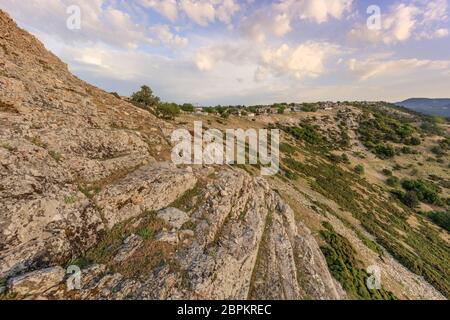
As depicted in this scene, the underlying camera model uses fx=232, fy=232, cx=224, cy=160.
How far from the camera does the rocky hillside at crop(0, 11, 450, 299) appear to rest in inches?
431

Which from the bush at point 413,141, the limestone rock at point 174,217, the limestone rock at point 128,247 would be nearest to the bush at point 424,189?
the bush at point 413,141

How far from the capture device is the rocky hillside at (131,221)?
1095 cm

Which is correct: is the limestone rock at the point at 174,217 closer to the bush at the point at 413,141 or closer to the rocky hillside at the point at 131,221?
the rocky hillside at the point at 131,221

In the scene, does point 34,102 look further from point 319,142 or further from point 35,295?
point 319,142

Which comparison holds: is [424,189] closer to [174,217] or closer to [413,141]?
[413,141]

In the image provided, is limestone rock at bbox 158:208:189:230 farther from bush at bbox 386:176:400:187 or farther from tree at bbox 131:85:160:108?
bush at bbox 386:176:400:187

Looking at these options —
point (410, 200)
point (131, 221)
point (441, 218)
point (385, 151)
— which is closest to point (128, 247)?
point (131, 221)

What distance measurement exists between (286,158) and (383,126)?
268ft

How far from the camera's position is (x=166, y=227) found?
14492 mm

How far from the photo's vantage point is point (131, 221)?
14.2m

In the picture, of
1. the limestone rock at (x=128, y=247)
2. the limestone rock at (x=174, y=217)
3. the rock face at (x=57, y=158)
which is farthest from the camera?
the limestone rock at (x=174, y=217)

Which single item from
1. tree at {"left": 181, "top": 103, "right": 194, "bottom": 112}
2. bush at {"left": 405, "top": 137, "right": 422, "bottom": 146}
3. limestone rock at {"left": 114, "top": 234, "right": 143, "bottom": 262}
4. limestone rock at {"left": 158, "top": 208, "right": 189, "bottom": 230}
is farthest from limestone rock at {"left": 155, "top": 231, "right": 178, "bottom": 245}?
bush at {"left": 405, "top": 137, "right": 422, "bottom": 146}

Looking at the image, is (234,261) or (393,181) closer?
(234,261)
